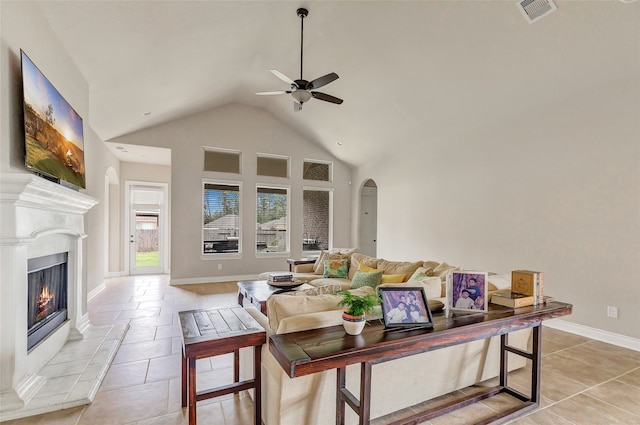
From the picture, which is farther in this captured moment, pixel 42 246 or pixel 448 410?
pixel 42 246

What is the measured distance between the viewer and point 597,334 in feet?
11.9

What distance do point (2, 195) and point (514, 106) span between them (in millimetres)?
5674

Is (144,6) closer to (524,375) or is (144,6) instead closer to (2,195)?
(2,195)

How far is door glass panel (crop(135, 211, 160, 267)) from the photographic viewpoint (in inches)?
297

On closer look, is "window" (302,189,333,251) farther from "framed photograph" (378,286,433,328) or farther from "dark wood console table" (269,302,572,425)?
"framed photograph" (378,286,433,328)

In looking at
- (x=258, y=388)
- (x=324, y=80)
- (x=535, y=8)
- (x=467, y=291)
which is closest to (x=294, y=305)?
(x=258, y=388)

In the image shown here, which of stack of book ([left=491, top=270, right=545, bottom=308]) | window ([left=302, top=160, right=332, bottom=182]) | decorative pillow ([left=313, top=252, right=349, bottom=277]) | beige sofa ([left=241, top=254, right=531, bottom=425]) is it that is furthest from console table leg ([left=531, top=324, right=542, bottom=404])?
window ([left=302, top=160, right=332, bottom=182])

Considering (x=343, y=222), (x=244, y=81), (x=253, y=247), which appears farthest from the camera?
(x=343, y=222)

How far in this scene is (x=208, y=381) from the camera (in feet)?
8.64

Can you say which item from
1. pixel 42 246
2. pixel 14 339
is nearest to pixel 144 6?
pixel 42 246

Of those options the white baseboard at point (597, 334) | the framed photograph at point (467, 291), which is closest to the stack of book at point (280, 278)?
the framed photograph at point (467, 291)

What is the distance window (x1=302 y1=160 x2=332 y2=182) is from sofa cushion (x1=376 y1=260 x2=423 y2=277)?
414 centimetres

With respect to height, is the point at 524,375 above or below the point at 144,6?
below

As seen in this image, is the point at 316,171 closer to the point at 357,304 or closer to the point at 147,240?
the point at 147,240
